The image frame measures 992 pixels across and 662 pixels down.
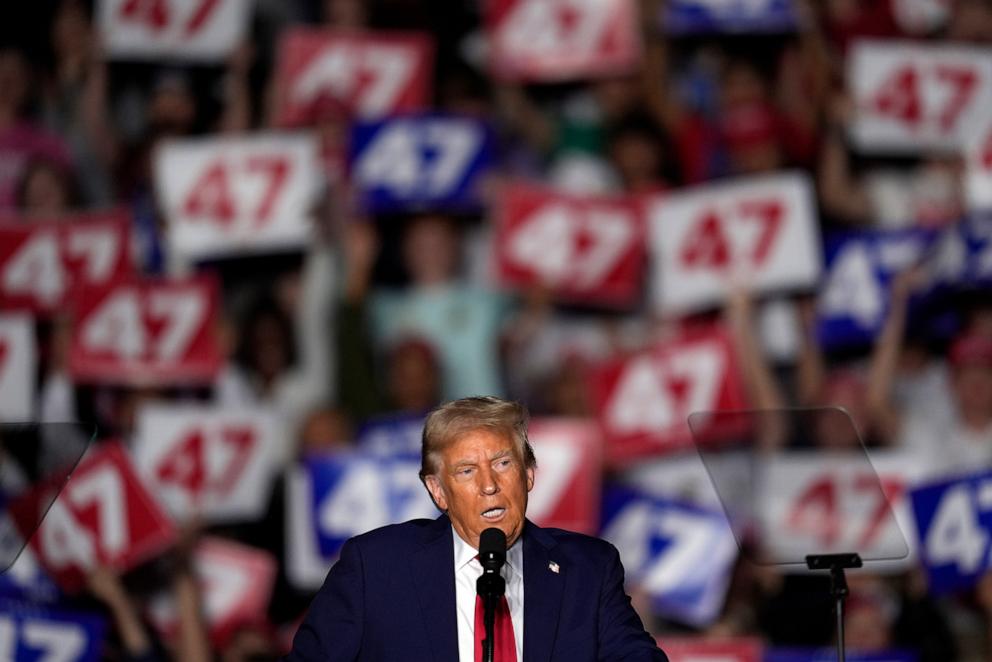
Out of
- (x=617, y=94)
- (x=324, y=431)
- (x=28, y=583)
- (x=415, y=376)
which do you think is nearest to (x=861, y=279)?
(x=617, y=94)

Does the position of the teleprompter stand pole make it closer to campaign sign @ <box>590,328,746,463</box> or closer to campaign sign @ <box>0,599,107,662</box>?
campaign sign @ <box>0,599,107,662</box>

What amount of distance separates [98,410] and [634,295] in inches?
80.6

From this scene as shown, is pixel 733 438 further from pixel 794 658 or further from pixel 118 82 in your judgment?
pixel 118 82

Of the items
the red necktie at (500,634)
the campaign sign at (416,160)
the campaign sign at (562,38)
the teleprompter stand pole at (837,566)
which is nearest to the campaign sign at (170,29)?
the campaign sign at (416,160)

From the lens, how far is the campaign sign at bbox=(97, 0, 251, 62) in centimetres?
692

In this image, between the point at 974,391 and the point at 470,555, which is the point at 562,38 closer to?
the point at 974,391

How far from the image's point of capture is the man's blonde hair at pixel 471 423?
9.01 ft

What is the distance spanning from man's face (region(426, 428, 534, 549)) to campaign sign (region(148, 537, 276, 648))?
9.98ft

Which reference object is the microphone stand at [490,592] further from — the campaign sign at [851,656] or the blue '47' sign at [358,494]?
the blue '47' sign at [358,494]

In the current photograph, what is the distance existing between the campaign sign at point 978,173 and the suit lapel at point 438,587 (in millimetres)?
4193

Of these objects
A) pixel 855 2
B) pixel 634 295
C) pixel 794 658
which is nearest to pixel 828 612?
pixel 794 658

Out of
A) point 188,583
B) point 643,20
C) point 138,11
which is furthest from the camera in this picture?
point 643,20

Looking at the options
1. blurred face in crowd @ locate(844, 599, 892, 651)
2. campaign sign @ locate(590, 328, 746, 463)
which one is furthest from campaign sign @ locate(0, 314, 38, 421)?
blurred face in crowd @ locate(844, 599, 892, 651)

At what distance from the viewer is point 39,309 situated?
6.33 metres
